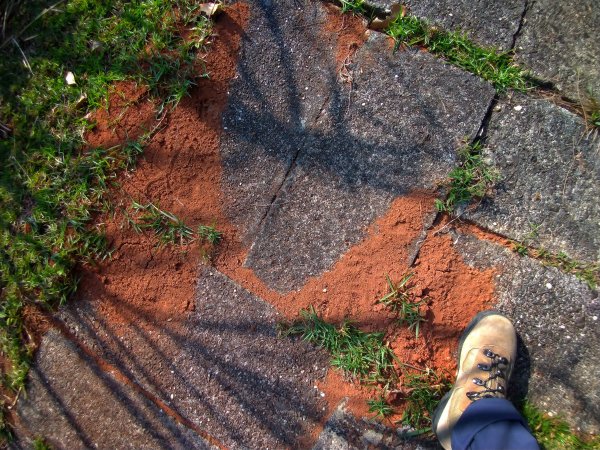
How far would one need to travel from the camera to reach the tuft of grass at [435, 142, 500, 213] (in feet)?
7.21

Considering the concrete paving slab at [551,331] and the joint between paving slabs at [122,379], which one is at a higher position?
the concrete paving slab at [551,331]

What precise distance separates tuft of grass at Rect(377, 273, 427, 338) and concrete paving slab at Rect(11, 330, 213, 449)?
3.77 ft

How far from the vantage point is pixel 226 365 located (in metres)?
2.30

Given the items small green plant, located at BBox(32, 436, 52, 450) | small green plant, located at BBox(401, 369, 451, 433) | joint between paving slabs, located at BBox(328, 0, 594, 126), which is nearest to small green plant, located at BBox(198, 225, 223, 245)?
small green plant, located at BBox(401, 369, 451, 433)

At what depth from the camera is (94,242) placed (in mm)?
2412

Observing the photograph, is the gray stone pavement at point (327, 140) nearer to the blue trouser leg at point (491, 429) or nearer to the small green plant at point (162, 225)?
the small green plant at point (162, 225)

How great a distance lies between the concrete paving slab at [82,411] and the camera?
7.57 ft

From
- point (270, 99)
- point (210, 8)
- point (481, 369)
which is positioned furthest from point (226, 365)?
point (210, 8)

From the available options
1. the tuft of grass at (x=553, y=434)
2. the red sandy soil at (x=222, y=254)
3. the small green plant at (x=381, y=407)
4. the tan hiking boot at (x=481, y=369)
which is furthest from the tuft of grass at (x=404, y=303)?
the tuft of grass at (x=553, y=434)

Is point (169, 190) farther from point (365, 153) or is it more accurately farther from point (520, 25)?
point (520, 25)

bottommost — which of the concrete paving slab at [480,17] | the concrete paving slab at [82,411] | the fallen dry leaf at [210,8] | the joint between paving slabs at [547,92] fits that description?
the concrete paving slab at [82,411]

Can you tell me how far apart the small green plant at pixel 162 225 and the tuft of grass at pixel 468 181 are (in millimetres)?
1285

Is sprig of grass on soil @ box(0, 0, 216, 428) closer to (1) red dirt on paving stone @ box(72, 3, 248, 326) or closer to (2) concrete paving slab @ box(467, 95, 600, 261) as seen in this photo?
(1) red dirt on paving stone @ box(72, 3, 248, 326)

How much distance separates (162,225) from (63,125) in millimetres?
787
